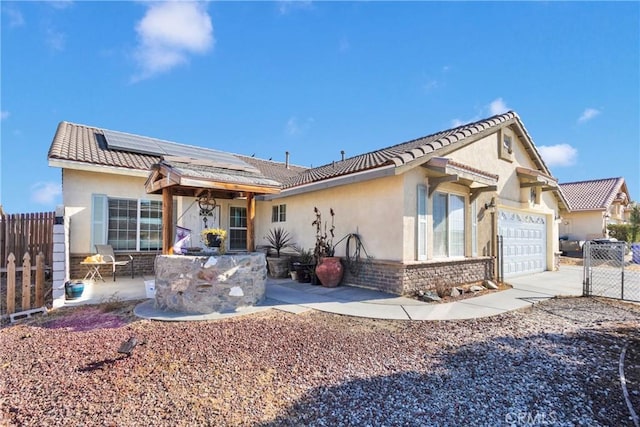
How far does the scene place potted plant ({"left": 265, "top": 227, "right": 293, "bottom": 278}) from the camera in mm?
11484

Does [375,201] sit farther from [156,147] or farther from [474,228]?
[156,147]

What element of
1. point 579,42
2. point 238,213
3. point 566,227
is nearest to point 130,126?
point 238,213

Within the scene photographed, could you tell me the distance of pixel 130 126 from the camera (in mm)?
15234

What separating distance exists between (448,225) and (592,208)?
21.3 meters

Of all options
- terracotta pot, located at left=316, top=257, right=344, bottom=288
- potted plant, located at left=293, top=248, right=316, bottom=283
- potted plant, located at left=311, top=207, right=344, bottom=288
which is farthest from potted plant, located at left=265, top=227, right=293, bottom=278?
terracotta pot, located at left=316, top=257, right=344, bottom=288

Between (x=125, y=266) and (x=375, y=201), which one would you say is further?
(x=125, y=266)

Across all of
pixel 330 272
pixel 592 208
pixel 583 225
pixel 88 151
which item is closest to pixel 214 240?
pixel 330 272

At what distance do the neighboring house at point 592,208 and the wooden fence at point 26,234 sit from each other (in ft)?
96.1

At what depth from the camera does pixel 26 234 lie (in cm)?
1041

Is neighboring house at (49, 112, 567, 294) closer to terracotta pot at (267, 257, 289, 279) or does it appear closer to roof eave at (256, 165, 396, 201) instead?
roof eave at (256, 165, 396, 201)

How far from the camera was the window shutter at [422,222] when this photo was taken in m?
8.75

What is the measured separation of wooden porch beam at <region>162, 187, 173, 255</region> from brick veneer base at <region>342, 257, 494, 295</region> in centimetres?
508

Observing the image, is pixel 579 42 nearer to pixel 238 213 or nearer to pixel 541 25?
pixel 541 25

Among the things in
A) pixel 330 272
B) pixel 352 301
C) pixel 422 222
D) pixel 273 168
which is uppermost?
pixel 273 168
